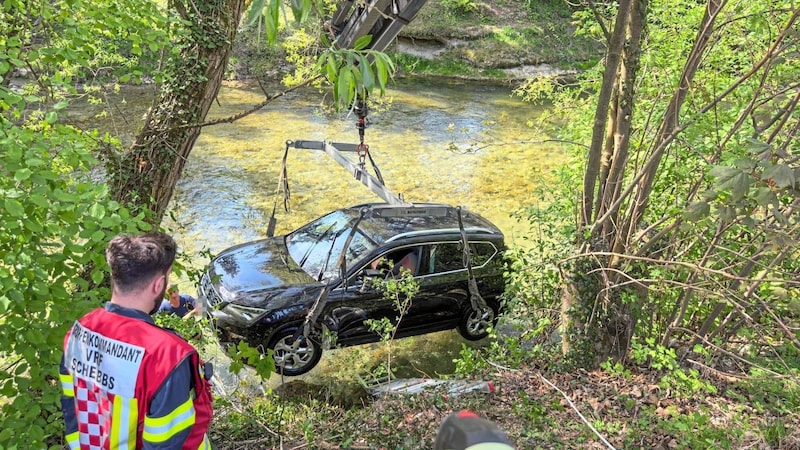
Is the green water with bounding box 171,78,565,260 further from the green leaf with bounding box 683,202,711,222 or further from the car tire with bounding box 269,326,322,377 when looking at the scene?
the green leaf with bounding box 683,202,711,222

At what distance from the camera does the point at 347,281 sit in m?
5.88

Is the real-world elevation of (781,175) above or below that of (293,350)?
above

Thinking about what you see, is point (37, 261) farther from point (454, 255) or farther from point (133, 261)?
point (454, 255)

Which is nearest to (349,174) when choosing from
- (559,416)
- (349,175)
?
(349,175)

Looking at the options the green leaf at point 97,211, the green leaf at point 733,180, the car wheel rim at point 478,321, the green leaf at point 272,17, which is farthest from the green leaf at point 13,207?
the car wheel rim at point 478,321

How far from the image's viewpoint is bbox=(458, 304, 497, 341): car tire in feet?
21.9

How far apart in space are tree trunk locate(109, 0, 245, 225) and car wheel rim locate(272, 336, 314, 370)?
1.81 metres

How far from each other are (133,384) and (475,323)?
528 centimetres

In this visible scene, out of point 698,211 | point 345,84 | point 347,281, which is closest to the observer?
point 345,84

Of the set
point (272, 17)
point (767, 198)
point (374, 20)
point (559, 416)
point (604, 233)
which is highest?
point (374, 20)

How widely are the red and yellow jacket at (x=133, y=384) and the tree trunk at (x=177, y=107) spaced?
292 cm

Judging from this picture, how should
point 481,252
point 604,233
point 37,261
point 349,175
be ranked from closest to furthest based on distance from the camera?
point 37,261, point 604,233, point 481,252, point 349,175

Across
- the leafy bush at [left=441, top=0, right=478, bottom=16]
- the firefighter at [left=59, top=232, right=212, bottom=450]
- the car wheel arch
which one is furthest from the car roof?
the leafy bush at [left=441, top=0, right=478, bottom=16]

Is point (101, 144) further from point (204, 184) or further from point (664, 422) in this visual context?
point (204, 184)
